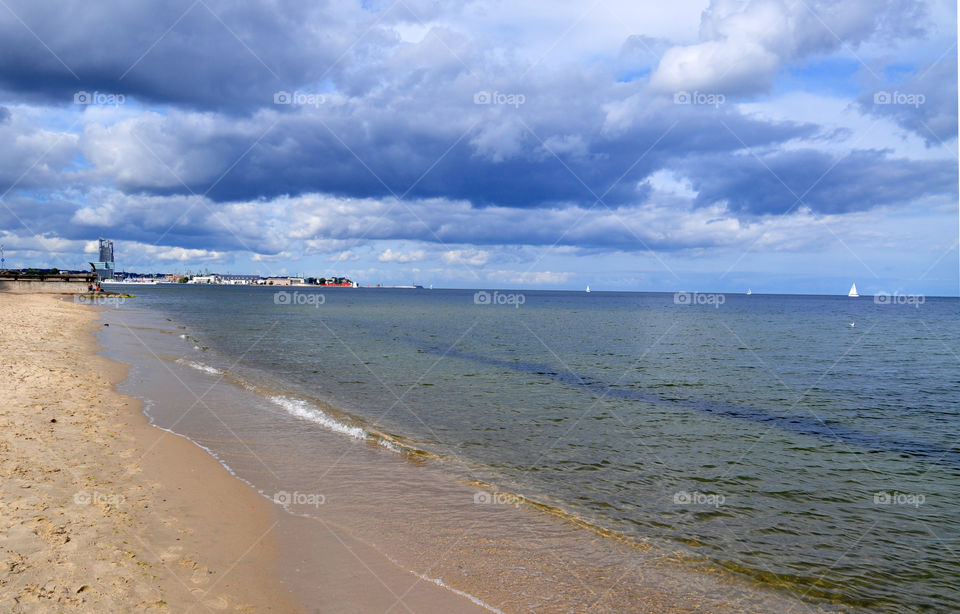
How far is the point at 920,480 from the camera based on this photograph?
1449cm

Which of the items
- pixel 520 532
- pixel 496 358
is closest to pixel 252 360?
pixel 496 358

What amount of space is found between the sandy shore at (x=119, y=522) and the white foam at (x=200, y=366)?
37.7ft

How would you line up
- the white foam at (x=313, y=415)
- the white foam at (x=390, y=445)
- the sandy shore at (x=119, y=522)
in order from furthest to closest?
the white foam at (x=313, y=415) → the white foam at (x=390, y=445) → the sandy shore at (x=119, y=522)

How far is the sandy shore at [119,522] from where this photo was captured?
626 cm

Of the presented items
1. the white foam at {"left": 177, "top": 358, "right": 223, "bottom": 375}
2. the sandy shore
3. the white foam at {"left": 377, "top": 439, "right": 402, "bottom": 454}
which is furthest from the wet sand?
the white foam at {"left": 177, "top": 358, "right": 223, "bottom": 375}

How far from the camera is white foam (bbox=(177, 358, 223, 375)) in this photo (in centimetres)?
2619

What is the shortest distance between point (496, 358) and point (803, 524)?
27122 millimetres

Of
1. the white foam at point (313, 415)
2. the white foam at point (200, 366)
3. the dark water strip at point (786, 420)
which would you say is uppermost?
→ the white foam at point (200, 366)

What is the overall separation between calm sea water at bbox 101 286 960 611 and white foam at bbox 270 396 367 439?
14cm

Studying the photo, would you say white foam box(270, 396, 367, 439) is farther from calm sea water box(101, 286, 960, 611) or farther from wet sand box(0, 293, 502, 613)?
wet sand box(0, 293, 502, 613)

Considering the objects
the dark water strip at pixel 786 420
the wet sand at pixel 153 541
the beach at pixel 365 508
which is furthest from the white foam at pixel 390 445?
the dark water strip at pixel 786 420

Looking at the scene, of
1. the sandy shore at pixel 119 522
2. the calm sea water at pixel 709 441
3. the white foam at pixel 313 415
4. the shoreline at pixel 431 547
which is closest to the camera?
the sandy shore at pixel 119 522

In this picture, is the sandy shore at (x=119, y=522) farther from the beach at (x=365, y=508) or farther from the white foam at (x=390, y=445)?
the white foam at (x=390, y=445)

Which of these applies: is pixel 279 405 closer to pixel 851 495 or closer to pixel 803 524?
pixel 803 524
